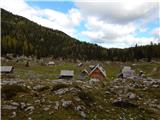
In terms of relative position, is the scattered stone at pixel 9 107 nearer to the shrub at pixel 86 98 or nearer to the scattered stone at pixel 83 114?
the scattered stone at pixel 83 114

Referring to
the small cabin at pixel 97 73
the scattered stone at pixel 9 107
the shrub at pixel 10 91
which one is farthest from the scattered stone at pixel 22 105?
the small cabin at pixel 97 73

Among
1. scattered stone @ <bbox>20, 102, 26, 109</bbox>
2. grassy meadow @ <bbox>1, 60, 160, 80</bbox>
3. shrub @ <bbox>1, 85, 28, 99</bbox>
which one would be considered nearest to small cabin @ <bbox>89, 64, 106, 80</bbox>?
grassy meadow @ <bbox>1, 60, 160, 80</bbox>

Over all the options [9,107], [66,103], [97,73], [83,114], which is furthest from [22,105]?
[97,73]

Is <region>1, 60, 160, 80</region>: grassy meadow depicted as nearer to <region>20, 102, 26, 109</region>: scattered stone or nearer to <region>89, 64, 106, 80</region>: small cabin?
<region>89, 64, 106, 80</region>: small cabin

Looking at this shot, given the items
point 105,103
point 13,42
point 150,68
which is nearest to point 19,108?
point 105,103

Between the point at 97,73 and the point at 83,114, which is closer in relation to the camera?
the point at 83,114

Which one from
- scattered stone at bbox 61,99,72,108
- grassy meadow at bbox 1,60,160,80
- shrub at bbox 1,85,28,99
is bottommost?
grassy meadow at bbox 1,60,160,80

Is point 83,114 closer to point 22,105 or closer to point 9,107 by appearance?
point 22,105

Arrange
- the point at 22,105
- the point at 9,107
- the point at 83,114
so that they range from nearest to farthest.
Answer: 1. the point at 83,114
2. the point at 9,107
3. the point at 22,105

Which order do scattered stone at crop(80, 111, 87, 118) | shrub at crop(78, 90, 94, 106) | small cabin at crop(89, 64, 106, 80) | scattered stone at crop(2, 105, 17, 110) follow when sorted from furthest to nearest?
1. small cabin at crop(89, 64, 106, 80)
2. shrub at crop(78, 90, 94, 106)
3. scattered stone at crop(2, 105, 17, 110)
4. scattered stone at crop(80, 111, 87, 118)

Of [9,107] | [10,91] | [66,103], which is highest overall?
[10,91]

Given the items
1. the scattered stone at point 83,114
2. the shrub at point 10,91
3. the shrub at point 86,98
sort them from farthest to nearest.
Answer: the shrub at point 10,91, the shrub at point 86,98, the scattered stone at point 83,114

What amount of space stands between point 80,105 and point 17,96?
5877 millimetres

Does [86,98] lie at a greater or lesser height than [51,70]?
greater
